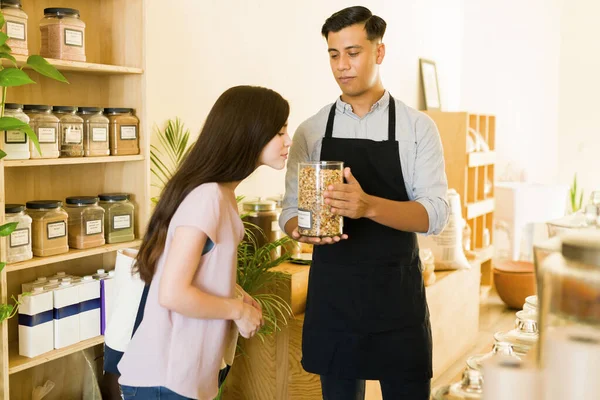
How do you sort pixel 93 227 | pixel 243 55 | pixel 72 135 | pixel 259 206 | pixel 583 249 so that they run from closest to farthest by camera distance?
pixel 583 249 < pixel 72 135 < pixel 93 227 < pixel 259 206 < pixel 243 55

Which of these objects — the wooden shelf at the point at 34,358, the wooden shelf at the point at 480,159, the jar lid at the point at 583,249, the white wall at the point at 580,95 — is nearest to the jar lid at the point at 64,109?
the wooden shelf at the point at 34,358

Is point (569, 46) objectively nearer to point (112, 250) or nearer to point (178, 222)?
point (112, 250)

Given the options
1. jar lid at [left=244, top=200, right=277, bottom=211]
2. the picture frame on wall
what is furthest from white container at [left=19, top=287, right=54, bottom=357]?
the picture frame on wall

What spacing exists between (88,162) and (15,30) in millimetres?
484

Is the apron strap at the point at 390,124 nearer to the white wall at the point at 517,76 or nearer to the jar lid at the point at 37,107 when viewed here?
the jar lid at the point at 37,107

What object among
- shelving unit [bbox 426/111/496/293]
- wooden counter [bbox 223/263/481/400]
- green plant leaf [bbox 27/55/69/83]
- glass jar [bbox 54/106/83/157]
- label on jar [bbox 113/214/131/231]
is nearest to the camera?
green plant leaf [bbox 27/55/69/83]

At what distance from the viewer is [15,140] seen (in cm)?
206

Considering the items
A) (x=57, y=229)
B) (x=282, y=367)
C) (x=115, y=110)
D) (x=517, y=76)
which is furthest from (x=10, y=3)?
(x=517, y=76)

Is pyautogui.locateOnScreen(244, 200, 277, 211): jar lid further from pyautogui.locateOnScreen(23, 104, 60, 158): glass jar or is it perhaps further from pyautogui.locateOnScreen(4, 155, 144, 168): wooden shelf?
pyautogui.locateOnScreen(23, 104, 60, 158): glass jar

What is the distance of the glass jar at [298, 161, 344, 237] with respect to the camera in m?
1.74

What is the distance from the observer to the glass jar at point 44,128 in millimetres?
2145

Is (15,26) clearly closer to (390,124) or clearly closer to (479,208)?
(390,124)

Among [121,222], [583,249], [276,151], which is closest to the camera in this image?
[583,249]

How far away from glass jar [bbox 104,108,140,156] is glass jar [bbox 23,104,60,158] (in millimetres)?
243
